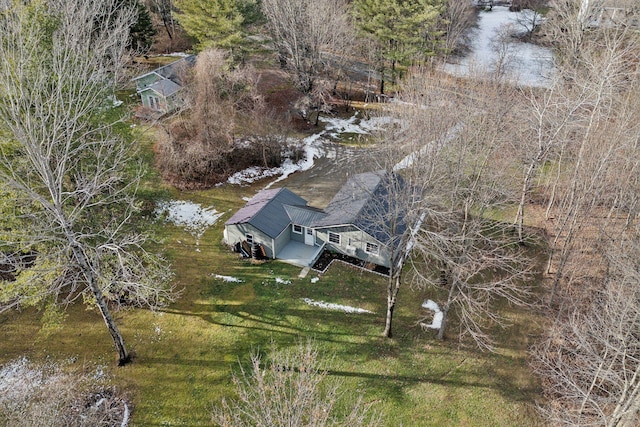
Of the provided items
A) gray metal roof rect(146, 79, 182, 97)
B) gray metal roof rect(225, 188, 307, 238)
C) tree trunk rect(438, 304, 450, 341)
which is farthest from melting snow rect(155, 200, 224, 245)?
tree trunk rect(438, 304, 450, 341)

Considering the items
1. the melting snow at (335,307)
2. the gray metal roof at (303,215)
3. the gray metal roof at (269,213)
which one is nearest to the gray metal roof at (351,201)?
the gray metal roof at (303,215)

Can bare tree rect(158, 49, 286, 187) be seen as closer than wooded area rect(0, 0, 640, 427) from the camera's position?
No

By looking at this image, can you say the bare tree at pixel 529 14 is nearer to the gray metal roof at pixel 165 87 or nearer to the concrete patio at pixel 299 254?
the gray metal roof at pixel 165 87

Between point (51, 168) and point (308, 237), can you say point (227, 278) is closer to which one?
point (308, 237)

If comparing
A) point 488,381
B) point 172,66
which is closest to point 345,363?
point 488,381

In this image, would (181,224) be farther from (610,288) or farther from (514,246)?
(610,288)

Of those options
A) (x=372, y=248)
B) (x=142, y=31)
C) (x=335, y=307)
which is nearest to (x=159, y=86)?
(x=142, y=31)

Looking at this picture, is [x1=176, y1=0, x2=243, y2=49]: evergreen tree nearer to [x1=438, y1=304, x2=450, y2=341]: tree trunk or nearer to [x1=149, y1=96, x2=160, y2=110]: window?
[x1=149, y1=96, x2=160, y2=110]: window
